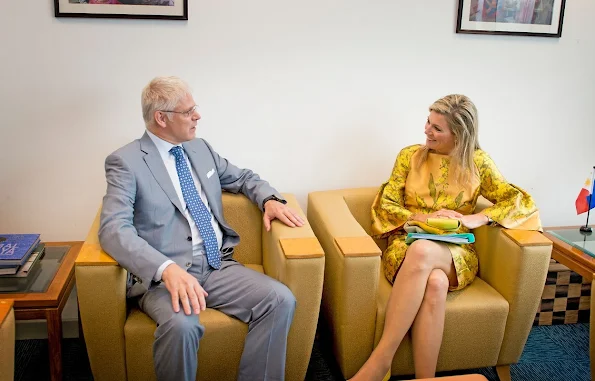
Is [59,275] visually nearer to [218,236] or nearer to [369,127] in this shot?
[218,236]

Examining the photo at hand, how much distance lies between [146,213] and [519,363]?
6.36ft

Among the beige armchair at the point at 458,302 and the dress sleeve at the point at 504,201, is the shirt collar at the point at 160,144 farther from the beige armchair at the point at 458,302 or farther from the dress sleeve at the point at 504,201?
the dress sleeve at the point at 504,201

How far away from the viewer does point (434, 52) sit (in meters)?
3.06

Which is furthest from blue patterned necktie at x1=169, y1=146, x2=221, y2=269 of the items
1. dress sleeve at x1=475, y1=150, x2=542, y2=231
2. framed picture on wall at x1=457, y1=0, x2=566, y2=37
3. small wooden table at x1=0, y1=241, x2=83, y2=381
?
framed picture on wall at x1=457, y1=0, x2=566, y2=37

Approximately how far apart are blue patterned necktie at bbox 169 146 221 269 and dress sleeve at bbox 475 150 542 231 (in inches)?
49.1

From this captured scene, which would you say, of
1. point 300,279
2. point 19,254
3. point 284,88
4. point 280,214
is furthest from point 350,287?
point 19,254

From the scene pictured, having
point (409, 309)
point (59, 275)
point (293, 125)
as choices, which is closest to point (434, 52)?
point (293, 125)

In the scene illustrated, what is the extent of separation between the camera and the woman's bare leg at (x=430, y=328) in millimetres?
2340

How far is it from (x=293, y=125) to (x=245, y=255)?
744mm

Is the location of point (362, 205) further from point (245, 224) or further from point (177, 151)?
point (177, 151)

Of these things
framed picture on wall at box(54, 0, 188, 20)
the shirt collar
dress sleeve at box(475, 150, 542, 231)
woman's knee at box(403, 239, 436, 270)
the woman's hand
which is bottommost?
woman's knee at box(403, 239, 436, 270)

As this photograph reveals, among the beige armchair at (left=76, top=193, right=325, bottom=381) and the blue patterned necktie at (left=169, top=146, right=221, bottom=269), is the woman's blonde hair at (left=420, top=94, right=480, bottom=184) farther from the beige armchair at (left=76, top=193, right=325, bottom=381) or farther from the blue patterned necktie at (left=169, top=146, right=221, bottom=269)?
the blue patterned necktie at (left=169, top=146, right=221, bottom=269)

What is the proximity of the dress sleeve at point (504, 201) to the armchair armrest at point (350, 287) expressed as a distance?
2.12ft

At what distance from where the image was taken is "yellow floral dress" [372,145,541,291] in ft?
8.44
